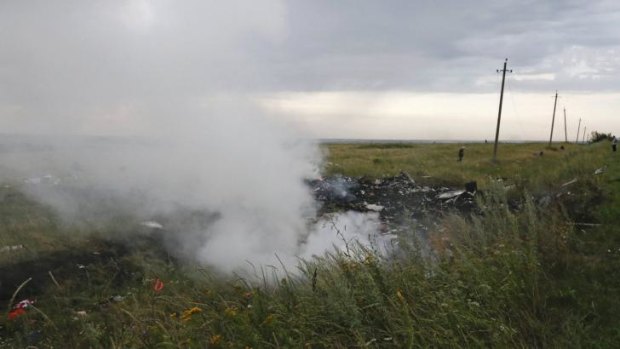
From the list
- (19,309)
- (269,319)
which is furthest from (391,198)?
(269,319)

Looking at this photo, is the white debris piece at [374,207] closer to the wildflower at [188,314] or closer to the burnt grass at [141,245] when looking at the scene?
the burnt grass at [141,245]

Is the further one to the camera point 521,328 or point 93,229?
point 93,229

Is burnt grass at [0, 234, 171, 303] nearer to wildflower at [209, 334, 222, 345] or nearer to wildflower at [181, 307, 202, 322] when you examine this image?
wildflower at [181, 307, 202, 322]

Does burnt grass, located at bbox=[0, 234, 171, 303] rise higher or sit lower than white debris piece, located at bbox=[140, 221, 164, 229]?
lower

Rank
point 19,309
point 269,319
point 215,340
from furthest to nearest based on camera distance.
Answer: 1. point 19,309
2. point 269,319
3. point 215,340

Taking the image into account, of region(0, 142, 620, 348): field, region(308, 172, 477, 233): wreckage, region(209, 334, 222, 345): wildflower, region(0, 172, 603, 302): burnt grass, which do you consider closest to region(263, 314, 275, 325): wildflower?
region(0, 142, 620, 348): field

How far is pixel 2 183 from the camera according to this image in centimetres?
1484

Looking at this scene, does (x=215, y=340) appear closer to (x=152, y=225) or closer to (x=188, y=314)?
(x=188, y=314)

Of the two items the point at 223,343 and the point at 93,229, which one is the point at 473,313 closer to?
the point at 223,343

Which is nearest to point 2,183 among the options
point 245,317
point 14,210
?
point 14,210

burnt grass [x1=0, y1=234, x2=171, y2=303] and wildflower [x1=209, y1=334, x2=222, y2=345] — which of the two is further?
burnt grass [x1=0, y1=234, x2=171, y2=303]

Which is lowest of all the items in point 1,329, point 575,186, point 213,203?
point 1,329

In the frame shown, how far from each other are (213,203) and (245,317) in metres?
7.71

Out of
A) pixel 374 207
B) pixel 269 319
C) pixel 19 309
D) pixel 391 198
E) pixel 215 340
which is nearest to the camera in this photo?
pixel 215 340
